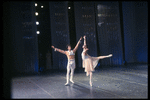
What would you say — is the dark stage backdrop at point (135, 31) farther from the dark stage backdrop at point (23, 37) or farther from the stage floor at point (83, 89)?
the dark stage backdrop at point (23, 37)

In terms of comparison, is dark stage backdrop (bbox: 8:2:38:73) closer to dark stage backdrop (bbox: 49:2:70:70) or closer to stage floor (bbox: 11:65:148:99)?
dark stage backdrop (bbox: 49:2:70:70)

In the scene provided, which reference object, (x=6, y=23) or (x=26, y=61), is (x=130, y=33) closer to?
(x=26, y=61)

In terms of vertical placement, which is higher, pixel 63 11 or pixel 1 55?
pixel 63 11

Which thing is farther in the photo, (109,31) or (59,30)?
(109,31)

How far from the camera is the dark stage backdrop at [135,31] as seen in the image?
1206 cm

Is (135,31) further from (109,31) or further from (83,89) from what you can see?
(83,89)

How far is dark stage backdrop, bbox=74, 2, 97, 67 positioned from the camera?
10.4 metres

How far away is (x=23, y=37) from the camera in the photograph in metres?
8.61

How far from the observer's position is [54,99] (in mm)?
3266

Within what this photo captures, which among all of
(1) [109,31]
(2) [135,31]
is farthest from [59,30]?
(2) [135,31]

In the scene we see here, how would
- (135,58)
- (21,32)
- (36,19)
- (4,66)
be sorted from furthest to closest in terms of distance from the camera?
(135,58), (36,19), (21,32), (4,66)

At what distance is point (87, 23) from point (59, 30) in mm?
2347

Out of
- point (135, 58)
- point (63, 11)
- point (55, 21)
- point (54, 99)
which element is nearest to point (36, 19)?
point (55, 21)

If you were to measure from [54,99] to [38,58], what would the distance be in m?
6.05
